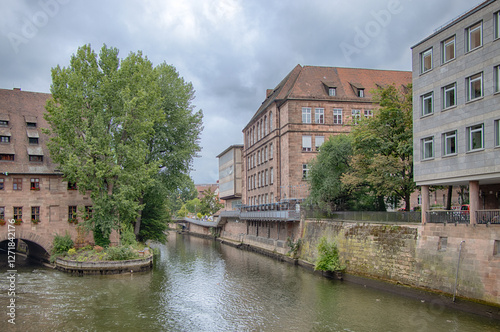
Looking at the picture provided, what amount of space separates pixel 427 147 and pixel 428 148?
0.08 meters

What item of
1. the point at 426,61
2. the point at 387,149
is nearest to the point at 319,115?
the point at 387,149

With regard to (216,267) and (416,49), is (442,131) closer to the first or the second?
(416,49)

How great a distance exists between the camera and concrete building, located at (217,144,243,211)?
7994cm

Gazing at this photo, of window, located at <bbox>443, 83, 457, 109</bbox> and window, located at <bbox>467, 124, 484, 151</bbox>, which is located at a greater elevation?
window, located at <bbox>443, 83, 457, 109</bbox>

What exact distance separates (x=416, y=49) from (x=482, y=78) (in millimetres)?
5406

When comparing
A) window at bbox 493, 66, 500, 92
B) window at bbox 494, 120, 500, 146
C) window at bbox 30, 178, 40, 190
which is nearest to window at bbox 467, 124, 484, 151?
window at bbox 494, 120, 500, 146

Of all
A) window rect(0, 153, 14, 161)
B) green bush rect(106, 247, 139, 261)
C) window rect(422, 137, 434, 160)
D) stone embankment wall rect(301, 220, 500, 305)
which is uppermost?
window rect(0, 153, 14, 161)

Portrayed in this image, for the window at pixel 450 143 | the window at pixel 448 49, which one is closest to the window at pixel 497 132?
the window at pixel 450 143

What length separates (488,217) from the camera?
20.7 meters

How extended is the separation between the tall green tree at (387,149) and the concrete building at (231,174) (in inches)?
1698

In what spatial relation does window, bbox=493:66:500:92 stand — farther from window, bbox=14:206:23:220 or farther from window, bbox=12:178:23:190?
window, bbox=14:206:23:220

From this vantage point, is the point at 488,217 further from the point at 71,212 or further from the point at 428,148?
the point at 71,212

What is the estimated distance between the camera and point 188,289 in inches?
1096

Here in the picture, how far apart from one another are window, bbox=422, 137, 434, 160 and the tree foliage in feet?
66.7
